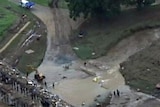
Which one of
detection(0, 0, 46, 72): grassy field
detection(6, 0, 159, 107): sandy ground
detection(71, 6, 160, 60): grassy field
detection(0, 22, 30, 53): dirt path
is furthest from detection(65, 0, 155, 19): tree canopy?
detection(0, 22, 30, 53): dirt path

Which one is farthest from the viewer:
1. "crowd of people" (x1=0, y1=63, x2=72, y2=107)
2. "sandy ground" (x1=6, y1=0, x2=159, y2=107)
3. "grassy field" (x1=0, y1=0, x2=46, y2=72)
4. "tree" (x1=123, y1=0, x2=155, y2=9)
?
"tree" (x1=123, y1=0, x2=155, y2=9)

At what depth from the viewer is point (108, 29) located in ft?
227

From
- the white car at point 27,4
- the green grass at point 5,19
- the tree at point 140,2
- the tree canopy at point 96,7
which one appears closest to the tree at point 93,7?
the tree canopy at point 96,7

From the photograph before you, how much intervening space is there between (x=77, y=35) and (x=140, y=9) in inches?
342

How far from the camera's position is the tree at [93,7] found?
67812 mm

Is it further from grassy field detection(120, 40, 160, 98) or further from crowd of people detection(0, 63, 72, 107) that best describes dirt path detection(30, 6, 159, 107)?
crowd of people detection(0, 63, 72, 107)

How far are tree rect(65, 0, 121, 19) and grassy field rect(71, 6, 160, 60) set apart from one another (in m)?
1.58

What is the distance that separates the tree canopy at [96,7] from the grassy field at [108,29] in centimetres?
154

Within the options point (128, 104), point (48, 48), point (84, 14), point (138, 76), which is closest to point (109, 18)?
point (84, 14)

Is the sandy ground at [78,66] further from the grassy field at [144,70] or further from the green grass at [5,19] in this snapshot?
the green grass at [5,19]

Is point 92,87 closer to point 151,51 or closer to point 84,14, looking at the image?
point 151,51

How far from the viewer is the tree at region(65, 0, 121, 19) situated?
6781 cm

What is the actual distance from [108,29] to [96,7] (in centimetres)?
304

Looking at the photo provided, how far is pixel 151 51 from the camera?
6312cm
